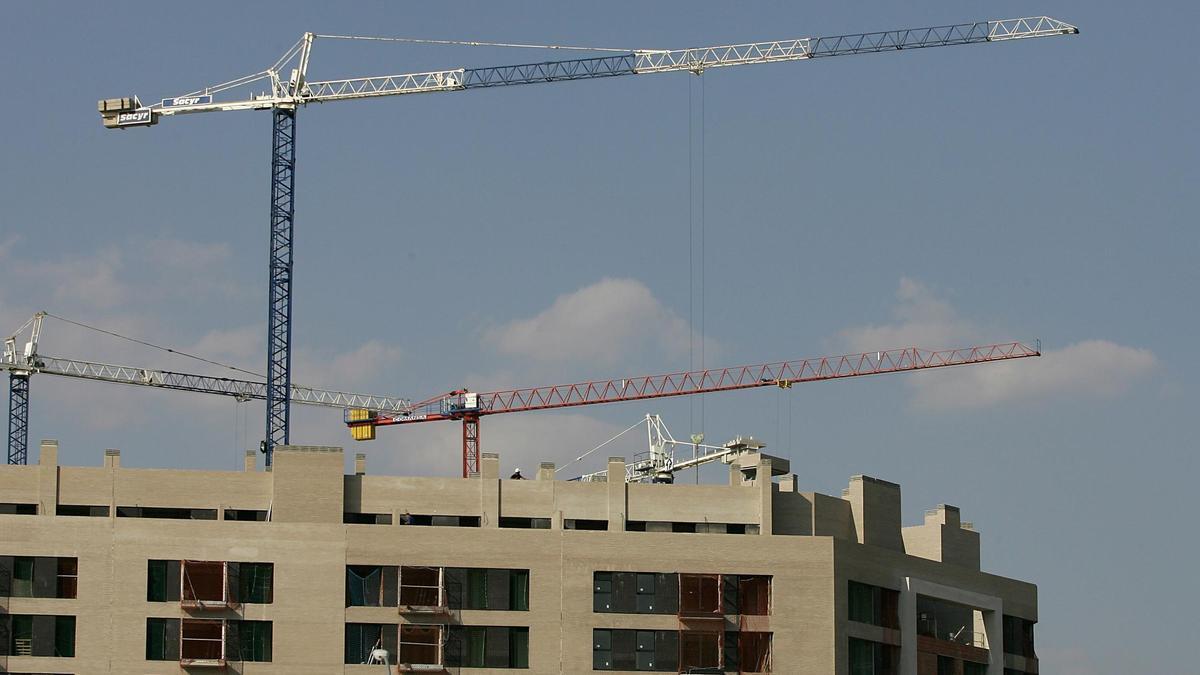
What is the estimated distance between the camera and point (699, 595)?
14988 centimetres

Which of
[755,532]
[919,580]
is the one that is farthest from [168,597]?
[919,580]

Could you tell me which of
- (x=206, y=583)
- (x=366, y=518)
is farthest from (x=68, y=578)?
(x=366, y=518)

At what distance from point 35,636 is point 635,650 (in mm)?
37857

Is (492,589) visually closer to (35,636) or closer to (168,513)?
(168,513)

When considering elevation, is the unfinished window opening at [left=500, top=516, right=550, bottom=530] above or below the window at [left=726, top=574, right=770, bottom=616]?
above

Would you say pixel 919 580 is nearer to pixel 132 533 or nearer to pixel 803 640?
pixel 803 640

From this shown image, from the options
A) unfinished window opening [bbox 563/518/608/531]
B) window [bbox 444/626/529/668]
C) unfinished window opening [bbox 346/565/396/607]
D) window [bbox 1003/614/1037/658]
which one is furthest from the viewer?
window [bbox 1003/614/1037/658]

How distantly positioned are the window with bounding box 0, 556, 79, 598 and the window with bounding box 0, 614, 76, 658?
4.87ft

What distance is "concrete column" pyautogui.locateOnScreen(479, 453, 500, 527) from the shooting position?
152 metres

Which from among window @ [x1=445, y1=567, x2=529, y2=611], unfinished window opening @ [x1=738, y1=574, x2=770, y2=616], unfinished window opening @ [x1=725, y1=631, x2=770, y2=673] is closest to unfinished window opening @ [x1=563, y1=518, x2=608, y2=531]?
window @ [x1=445, y1=567, x2=529, y2=611]

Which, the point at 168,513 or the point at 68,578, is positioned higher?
the point at 168,513

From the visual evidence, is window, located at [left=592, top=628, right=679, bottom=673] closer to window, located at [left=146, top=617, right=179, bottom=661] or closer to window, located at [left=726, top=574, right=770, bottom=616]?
window, located at [left=726, top=574, right=770, bottom=616]

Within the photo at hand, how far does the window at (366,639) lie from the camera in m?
146

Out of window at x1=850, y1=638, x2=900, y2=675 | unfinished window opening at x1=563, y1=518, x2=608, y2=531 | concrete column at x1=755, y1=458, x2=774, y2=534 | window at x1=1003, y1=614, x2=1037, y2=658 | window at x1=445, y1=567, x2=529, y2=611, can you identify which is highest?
concrete column at x1=755, y1=458, x2=774, y2=534
